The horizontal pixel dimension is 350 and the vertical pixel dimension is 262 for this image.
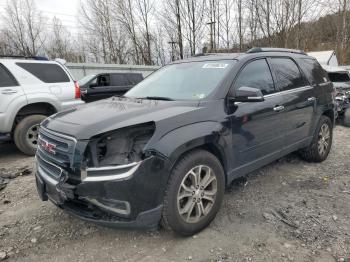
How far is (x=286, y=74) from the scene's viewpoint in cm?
426

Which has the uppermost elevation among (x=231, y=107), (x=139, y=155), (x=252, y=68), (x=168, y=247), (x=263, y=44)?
(x=263, y=44)

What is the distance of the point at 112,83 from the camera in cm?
1112

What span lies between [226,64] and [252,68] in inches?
15.3

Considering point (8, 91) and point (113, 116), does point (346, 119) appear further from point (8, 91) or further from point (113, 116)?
point (8, 91)

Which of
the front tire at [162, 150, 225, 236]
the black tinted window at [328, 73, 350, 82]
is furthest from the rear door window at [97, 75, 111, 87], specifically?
the front tire at [162, 150, 225, 236]

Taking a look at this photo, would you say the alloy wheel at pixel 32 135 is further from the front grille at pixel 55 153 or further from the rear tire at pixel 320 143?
Result: the rear tire at pixel 320 143

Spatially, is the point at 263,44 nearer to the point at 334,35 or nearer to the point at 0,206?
the point at 334,35

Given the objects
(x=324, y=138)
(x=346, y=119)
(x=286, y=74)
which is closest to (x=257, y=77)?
(x=286, y=74)

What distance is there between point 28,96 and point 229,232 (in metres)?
4.73

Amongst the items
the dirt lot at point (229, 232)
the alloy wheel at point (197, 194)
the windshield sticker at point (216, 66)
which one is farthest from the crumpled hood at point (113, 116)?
the dirt lot at point (229, 232)

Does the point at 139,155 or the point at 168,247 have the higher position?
the point at 139,155

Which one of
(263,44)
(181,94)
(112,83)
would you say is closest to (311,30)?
(263,44)

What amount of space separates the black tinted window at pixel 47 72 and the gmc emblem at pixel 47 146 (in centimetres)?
367

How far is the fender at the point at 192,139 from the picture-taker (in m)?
2.62
